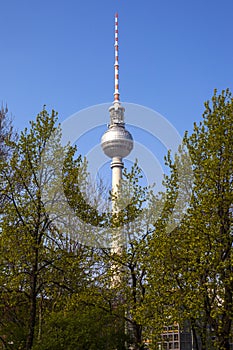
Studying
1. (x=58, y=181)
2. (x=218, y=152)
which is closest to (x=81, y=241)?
(x=58, y=181)

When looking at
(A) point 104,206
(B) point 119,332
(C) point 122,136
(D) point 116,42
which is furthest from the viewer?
(C) point 122,136

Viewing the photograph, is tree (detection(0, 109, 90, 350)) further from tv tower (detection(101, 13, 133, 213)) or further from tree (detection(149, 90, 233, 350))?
tv tower (detection(101, 13, 133, 213))

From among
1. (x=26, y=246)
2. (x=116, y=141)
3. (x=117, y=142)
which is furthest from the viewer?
(x=116, y=141)

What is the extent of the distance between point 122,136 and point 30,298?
74.8 metres

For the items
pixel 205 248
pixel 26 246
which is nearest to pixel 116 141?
pixel 26 246

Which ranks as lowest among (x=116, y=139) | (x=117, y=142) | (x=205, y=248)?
(x=205, y=248)

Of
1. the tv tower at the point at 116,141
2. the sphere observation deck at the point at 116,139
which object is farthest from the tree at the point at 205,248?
the sphere observation deck at the point at 116,139

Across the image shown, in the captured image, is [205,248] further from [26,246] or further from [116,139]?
[116,139]

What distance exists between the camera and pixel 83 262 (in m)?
25.2

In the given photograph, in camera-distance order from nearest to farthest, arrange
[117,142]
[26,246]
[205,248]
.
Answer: [205,248] → [26,246] → [117,142]

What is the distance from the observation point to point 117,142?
95.5 meters

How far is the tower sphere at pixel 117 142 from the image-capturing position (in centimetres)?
9550

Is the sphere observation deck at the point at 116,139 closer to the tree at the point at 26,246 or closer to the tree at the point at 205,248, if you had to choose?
the tree at the point at 26,246

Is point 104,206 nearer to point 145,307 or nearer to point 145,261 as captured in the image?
point 145,261
